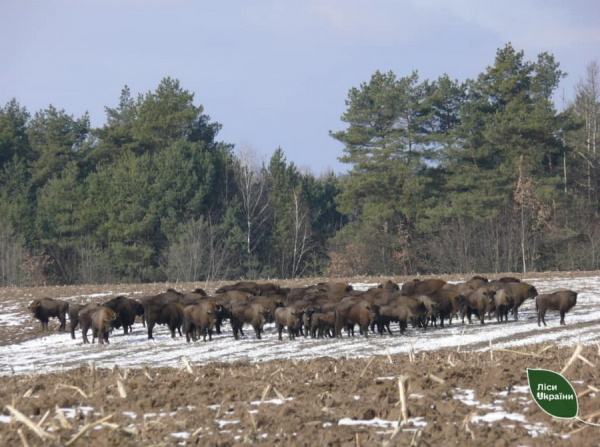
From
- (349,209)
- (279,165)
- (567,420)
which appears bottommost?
(567,420)

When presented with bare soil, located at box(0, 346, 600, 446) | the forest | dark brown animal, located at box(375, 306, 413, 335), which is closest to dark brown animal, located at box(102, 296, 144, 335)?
dark brown animal, located at box(375, 306, 413, 335)

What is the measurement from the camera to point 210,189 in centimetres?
6200

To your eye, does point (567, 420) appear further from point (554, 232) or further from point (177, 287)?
point (554, 232)

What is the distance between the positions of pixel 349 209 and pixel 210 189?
429 inches

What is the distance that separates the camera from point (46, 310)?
2706 cm

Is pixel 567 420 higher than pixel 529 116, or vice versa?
pixel 529 116

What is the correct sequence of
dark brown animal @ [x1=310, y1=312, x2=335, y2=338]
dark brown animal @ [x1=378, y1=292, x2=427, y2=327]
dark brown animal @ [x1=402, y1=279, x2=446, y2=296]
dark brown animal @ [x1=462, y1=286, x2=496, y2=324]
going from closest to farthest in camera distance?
1. dark brown animal @ [x1=310, y1=312, x2=335, y2=338]
2. dark brown animal @ [x1=378, y1=292, x2=427, y2=327]
3. dark brown animal @ [x1=462, y1=286, x2=496, y2=324]
4. dark brown animal @ [x1=402, y1=279, x2=446, y2=296]

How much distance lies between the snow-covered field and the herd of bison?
46 centimetres

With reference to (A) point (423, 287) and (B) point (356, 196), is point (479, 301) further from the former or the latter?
(B) point (356, 196)

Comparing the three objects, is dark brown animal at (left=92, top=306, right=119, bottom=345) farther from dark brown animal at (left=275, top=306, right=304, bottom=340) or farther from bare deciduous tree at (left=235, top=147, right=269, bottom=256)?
bare deciduous tree at (left=235, top=147, right=269, bottom=256)

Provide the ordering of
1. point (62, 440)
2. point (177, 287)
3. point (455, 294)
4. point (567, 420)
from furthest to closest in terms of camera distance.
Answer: point (177, 287), point (455, 294), point (567, 420), point (62, 440)

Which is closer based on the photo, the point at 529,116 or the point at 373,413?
the point at 373,413

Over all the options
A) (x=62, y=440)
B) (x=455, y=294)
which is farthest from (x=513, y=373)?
(x=455, y=294)

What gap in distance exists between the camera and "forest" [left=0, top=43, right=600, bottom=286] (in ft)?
180
